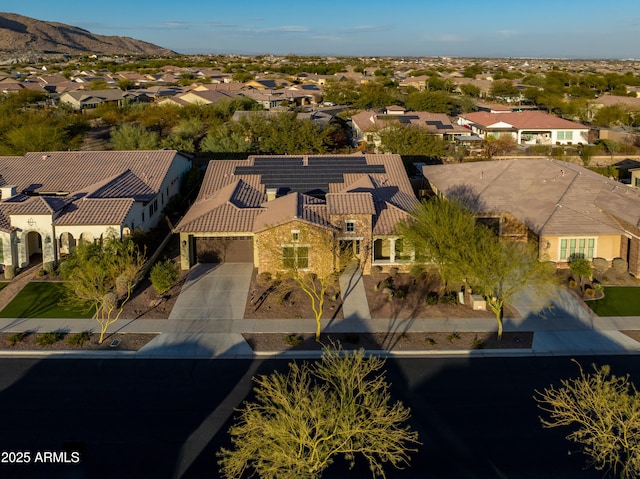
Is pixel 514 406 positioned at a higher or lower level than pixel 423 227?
lower

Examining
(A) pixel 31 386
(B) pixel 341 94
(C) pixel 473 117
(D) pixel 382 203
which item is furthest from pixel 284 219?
(B) pixel 341 94

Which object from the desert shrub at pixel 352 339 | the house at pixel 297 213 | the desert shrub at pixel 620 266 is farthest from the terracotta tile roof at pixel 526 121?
the desert shrub at pixel 352 339

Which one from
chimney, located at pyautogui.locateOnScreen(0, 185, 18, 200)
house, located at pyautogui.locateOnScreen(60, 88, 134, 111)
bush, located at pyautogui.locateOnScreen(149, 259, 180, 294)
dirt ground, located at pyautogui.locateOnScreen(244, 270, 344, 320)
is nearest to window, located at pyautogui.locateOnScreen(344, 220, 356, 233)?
dirt ground, located at pyautogui.locateOnScreen(244, 270, 344, 320)

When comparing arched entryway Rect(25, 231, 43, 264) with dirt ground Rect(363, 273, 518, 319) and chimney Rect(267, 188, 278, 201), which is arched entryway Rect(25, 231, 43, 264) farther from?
dirt ground Rect(363, 273, 518, 319)

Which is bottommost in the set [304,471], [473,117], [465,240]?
[304,471]

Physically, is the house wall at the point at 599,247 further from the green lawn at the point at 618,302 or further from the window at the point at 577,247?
the green lawn at the point at 618,302

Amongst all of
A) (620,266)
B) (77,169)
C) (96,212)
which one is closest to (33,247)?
(96,212)

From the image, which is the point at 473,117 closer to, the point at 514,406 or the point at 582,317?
the point at 582,317
